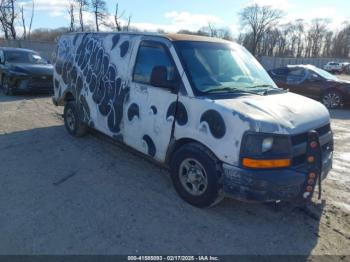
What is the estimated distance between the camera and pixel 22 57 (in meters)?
13.1

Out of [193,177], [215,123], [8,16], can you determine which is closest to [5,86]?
[193,177]

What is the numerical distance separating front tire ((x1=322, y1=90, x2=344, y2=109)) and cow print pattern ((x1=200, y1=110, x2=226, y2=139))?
985 centimetres

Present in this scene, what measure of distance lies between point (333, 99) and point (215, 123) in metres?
9.91

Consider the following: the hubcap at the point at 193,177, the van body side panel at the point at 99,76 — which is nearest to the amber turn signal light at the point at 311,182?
the hubcap at the point at 193,177

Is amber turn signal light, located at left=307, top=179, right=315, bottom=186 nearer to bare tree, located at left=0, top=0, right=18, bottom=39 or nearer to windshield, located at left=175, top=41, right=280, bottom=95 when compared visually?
windshield, located at left=175, top=41, right=280, bottom=95

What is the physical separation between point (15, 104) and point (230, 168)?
29.6ft

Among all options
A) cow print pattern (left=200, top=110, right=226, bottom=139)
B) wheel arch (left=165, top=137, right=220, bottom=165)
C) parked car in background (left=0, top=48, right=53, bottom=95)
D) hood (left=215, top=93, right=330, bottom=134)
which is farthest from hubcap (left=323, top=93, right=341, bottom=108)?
parked car in background (left=0, top=48, right=53, bottom=95)

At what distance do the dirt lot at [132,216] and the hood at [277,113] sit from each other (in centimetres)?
114

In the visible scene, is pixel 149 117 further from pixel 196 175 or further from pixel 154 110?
pixel 196 175

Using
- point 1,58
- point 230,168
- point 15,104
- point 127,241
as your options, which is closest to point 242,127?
point 230,168

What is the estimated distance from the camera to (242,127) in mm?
3309

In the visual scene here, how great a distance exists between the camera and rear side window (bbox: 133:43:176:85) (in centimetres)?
418

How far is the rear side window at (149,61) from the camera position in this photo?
418 cm

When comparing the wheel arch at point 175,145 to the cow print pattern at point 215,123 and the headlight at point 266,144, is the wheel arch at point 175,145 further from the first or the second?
the headlight at point 266,144
